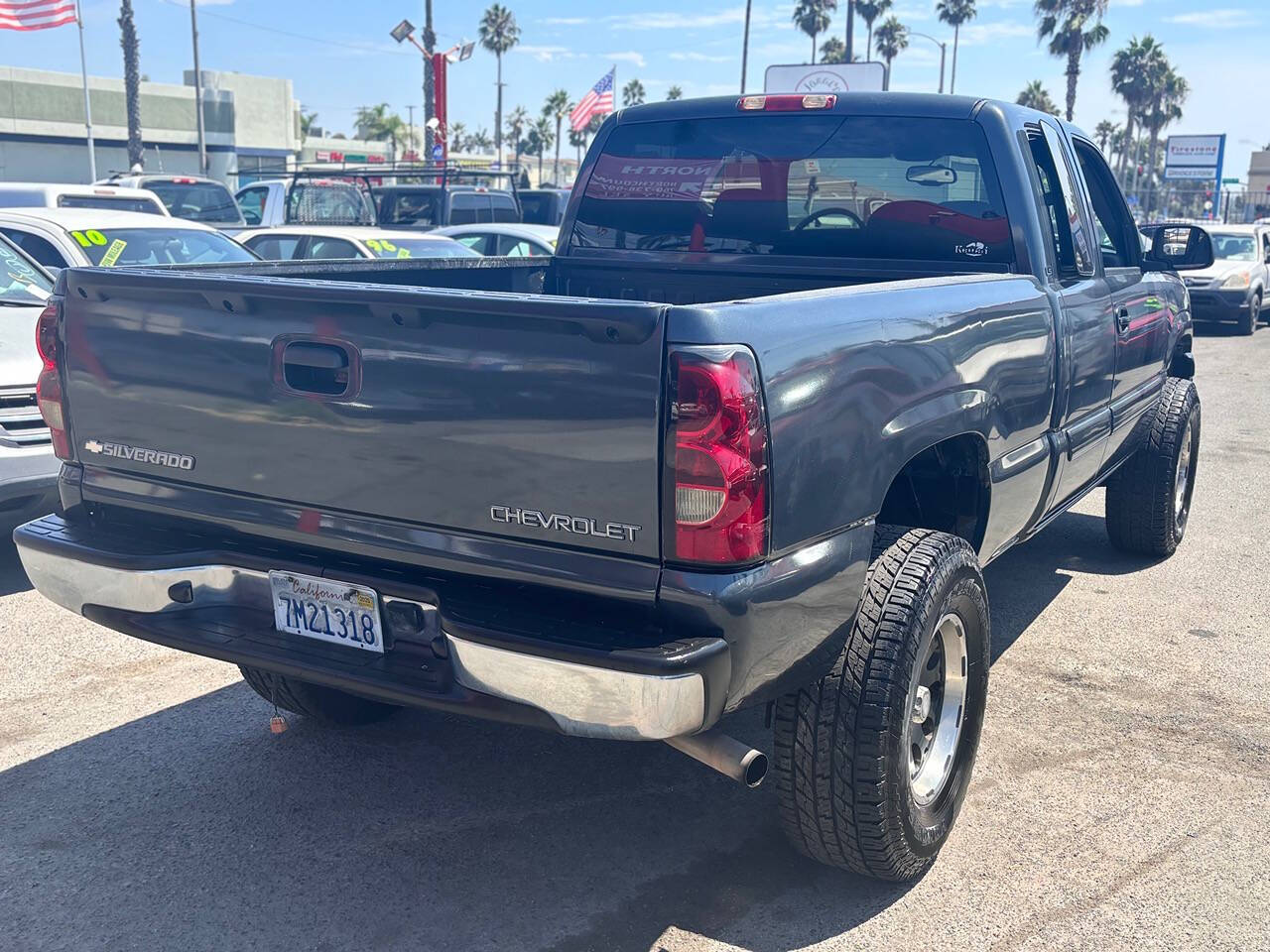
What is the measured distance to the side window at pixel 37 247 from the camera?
8176mm

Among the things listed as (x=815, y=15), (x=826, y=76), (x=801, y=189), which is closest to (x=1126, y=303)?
(x=801, y=189)

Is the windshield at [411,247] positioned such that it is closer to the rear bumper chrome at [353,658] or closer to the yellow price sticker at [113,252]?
the yellow price sticker at [113,252]

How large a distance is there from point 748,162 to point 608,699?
2757 millimetres

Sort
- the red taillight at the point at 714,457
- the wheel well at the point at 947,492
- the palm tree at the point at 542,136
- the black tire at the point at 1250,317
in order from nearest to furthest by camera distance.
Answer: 1. the red taillight at the point at 714,457
2. the wheel well at the point at 947,492
3. the black tire at the point at 1250,317
4. the palm tree at the point at 542,136

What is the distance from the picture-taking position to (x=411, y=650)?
113 inches

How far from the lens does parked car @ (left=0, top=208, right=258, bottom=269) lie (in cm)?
812

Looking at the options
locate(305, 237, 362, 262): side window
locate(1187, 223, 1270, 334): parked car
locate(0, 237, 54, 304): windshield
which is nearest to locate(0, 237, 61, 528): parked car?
locate(0, 237, 54, 304): windshield

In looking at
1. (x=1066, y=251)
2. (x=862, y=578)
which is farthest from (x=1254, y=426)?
(x=862, y=578)

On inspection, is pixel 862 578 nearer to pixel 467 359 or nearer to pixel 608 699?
pixel 608 699

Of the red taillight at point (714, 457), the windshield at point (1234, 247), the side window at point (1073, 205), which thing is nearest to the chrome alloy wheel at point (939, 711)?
the red taillight at point (714, 457)

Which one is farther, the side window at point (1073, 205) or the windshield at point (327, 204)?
the windshield at point (327, 204)

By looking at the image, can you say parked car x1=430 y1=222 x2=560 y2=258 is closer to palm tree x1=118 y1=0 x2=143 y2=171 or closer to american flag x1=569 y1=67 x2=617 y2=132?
american flag x1=569 y1=67 x2=617 y2=132

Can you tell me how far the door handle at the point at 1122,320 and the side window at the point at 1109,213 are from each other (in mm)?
240

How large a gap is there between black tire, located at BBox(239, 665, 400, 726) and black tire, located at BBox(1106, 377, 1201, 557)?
3858mm
